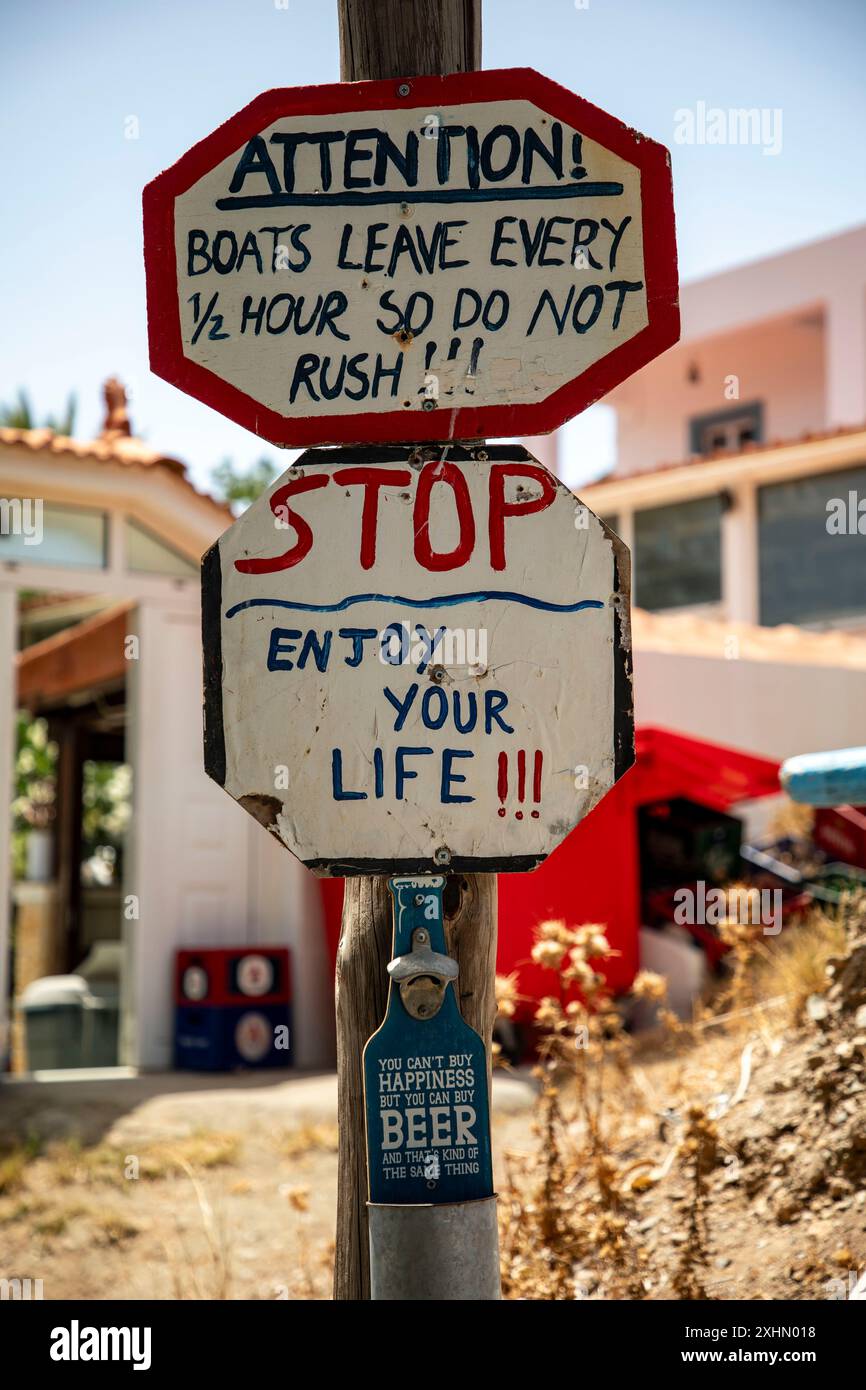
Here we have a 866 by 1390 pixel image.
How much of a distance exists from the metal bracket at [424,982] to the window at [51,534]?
23.3 feet

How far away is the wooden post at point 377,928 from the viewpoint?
224cm

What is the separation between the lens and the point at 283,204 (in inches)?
81.6

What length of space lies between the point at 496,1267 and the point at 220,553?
108cm

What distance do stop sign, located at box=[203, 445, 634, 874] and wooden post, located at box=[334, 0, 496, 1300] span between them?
1.00 feet

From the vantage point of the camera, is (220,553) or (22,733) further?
(22,733)

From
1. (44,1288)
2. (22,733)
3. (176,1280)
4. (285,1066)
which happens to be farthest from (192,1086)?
(22,733)

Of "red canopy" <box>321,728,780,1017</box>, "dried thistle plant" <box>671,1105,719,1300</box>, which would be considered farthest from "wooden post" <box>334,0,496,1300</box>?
"red canopy" <box>321,728,780,1017</box>

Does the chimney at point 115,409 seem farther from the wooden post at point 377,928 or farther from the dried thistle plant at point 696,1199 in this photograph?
the wooden post at point 377,928

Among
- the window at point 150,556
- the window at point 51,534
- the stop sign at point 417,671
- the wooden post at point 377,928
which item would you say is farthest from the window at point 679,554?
the stop sign at point 417,671

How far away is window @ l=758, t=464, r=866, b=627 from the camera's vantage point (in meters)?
14.0

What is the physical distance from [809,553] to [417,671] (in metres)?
13.0

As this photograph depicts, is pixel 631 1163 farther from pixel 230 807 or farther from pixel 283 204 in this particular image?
pixel 230 807

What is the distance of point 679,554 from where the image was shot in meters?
15.2

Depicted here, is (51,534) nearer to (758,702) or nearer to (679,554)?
(758,702)
